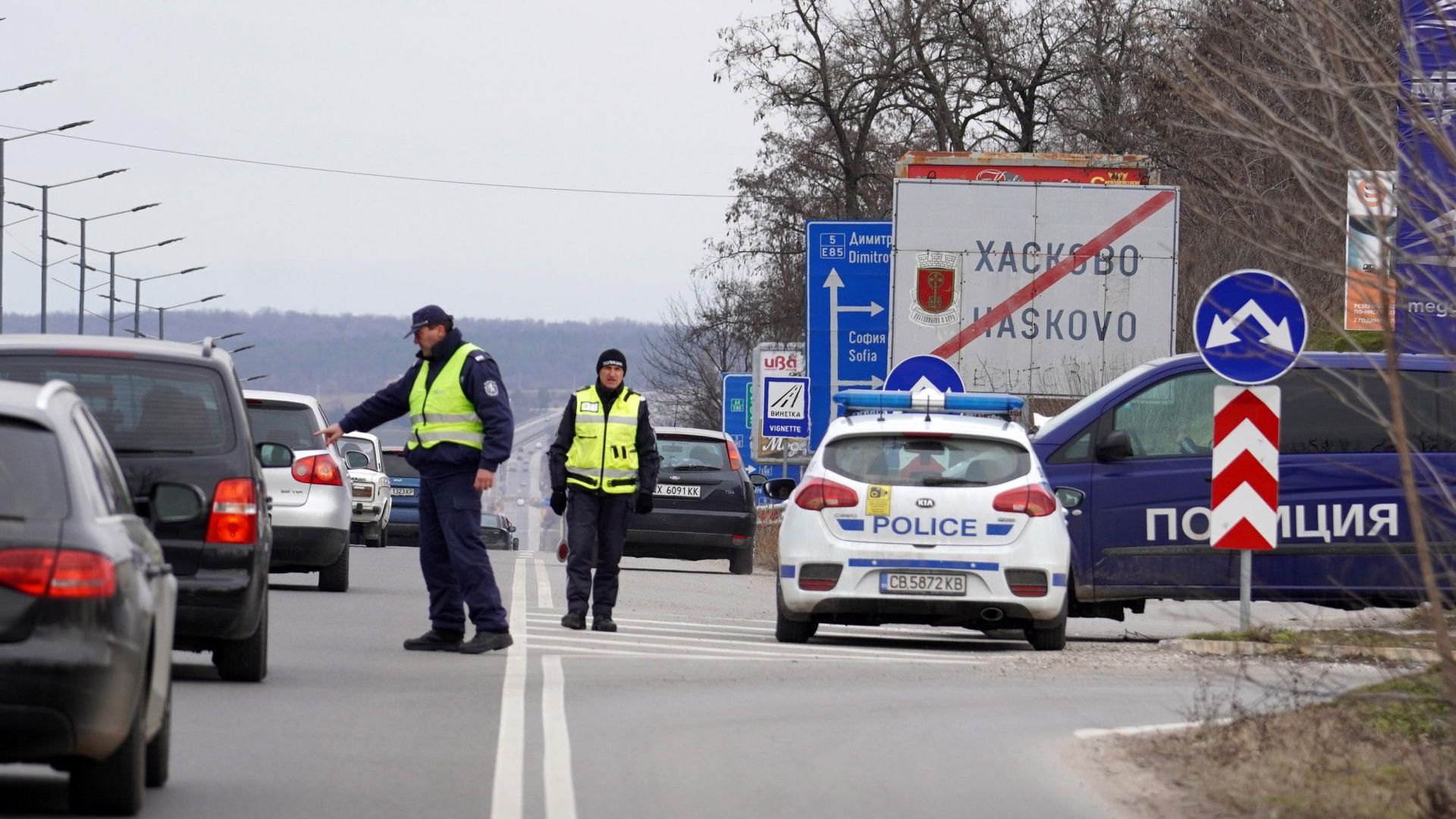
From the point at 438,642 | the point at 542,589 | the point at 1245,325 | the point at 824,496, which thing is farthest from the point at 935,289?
the point at 438,642

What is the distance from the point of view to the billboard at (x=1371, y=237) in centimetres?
707

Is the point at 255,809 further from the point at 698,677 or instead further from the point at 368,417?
the point at 368,417

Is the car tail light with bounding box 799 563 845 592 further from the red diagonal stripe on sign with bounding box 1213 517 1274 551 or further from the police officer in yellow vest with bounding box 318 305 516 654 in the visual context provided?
the red diagonal stripe on sign with bounding box 1213 517 1274 551

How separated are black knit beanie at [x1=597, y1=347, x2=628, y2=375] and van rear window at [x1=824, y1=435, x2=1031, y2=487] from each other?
1.46 m

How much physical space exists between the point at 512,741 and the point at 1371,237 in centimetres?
396

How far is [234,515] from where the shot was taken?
1098 cm

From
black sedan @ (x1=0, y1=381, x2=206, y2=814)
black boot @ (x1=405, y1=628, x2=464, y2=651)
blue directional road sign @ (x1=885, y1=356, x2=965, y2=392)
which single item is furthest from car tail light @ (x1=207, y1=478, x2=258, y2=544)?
blue directional road sign @ (x1=885, y1=356, x2=965, y2=392)

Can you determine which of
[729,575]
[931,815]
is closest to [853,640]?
[931,815]

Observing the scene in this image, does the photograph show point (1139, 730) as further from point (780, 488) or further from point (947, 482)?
point (780, 488)

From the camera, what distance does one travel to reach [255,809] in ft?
25.3

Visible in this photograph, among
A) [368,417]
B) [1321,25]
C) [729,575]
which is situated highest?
[1321,25]

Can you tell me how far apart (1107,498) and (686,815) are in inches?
367

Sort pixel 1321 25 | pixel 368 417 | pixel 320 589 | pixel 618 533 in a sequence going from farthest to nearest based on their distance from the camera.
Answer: pixel 320 589
pixel 618 533
pixel 368 417
pixel 1321 25

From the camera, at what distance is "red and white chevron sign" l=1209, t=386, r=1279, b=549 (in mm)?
15023
